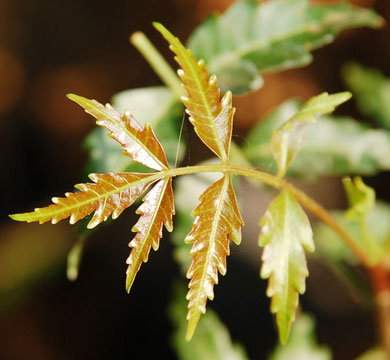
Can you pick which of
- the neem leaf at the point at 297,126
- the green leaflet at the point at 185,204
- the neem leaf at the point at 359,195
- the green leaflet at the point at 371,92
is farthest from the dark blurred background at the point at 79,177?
the neem leaf at the point at 297,126

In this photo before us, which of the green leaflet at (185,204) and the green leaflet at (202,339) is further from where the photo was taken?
the green leaflet at (202,339)

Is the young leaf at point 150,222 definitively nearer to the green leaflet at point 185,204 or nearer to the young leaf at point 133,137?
the young leaf at point 133,137

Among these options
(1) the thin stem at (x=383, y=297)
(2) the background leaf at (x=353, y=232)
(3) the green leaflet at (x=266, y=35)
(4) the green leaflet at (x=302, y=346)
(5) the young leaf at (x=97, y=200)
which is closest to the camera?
(5) the young leaf at (x=97, y=200)

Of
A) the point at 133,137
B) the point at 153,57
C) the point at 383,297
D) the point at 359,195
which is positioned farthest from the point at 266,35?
the point at 383,297

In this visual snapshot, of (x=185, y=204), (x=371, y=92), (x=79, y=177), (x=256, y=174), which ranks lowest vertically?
(x=371, y=92)

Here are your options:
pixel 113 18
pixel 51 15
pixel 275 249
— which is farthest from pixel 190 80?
pixel 51 15

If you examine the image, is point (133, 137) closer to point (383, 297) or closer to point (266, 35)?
point (266, 35)
